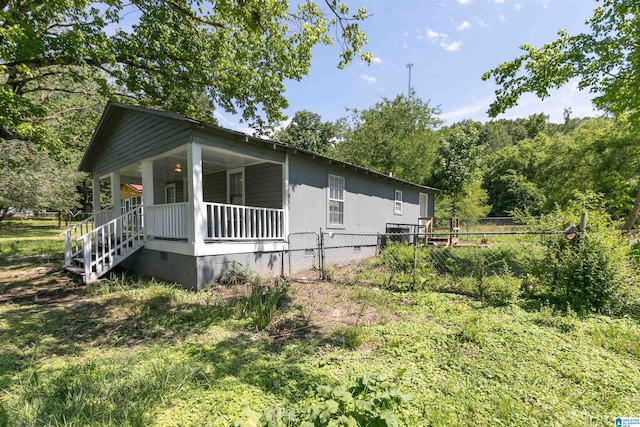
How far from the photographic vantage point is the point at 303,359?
3.24m

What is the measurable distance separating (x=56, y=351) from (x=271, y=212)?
192 inches

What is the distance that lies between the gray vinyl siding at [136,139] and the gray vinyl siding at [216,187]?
8.47ft

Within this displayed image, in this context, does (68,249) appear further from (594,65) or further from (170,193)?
(594,65)

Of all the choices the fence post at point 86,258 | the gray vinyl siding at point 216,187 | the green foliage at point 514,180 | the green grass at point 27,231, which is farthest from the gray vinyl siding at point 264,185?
the green foliage at point 514,180

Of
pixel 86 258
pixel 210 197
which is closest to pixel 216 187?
pixel 210 197

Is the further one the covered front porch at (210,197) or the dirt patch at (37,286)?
the covered front porch at (210,197)

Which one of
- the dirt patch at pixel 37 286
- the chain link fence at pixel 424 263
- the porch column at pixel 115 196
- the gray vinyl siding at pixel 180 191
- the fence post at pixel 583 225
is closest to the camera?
the fence post at pixel 583 225

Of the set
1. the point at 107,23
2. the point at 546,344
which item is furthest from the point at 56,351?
the point at 107,23

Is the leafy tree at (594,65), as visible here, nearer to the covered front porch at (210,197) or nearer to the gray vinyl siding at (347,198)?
the gray vinyl siding at (347,198)

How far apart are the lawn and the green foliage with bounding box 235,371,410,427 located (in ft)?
1.07

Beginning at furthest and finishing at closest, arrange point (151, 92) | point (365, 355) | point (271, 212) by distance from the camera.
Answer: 1. point (151, 92)
2. point (271, 212)
3. point (365, 355)

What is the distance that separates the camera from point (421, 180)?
2194 cm

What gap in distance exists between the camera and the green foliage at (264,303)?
13.9 feet

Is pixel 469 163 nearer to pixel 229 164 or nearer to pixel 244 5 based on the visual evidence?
pixel 229 164
